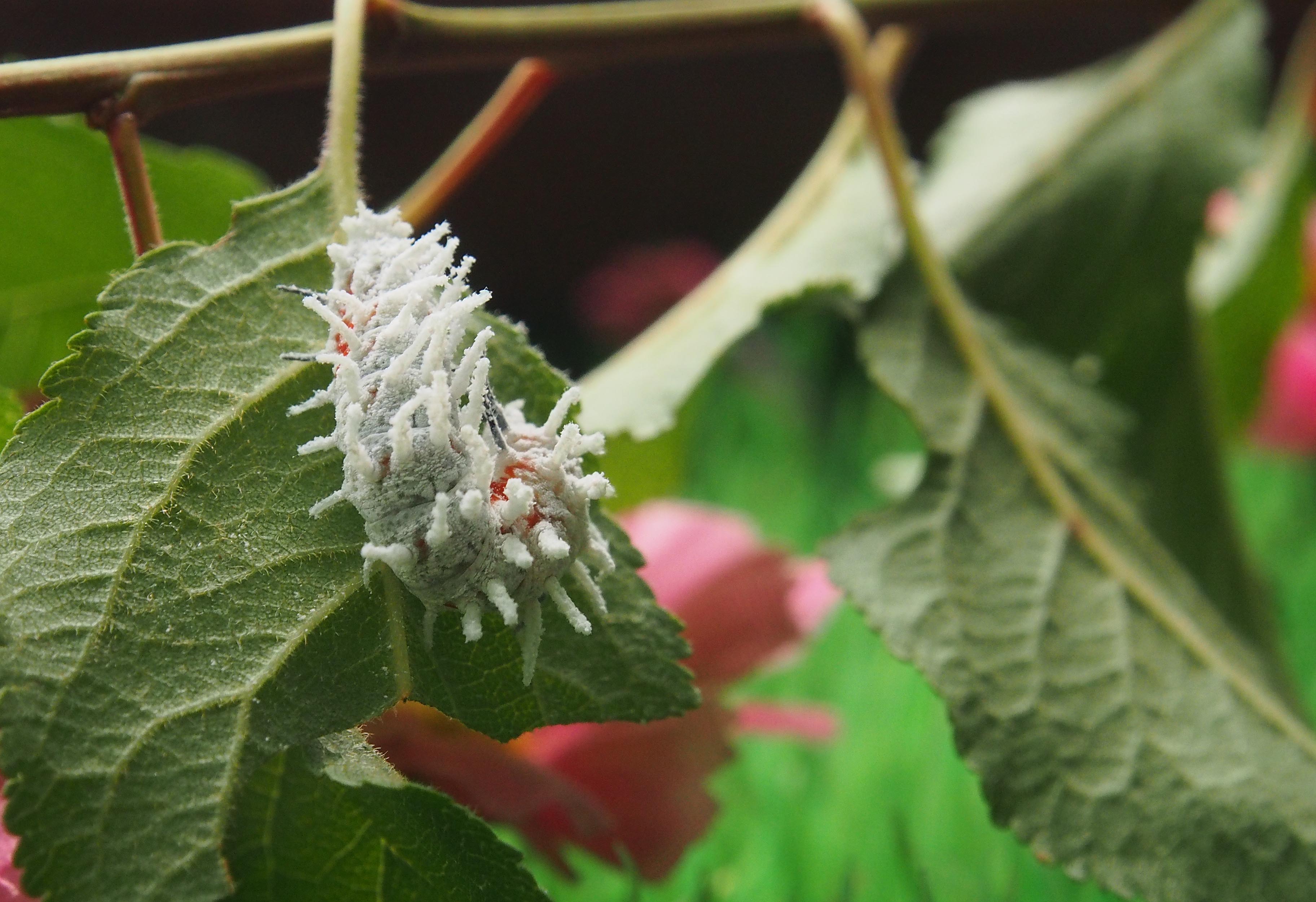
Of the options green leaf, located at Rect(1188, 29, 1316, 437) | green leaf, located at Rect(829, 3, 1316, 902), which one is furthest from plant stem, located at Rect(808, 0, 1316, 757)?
green leaf, located at Rect(1188, 29, 1316, 437)

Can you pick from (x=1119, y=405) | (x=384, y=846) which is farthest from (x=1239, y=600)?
(x=384, y=846)

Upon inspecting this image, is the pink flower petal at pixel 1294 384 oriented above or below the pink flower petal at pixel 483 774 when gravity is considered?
above

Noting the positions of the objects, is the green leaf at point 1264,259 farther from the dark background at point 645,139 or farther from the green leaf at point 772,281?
the dark background at point 645,139

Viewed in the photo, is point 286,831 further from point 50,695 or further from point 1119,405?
point 1119,405

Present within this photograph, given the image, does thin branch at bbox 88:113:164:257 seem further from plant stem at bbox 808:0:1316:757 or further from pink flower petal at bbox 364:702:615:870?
plant stem at bbox 808:0:1316:757

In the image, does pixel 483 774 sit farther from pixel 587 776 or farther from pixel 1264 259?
pixel 1264 259

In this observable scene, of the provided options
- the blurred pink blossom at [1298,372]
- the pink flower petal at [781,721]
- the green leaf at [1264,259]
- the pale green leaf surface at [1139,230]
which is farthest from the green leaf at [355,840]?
the blurred pink blossom at [1298,372]
